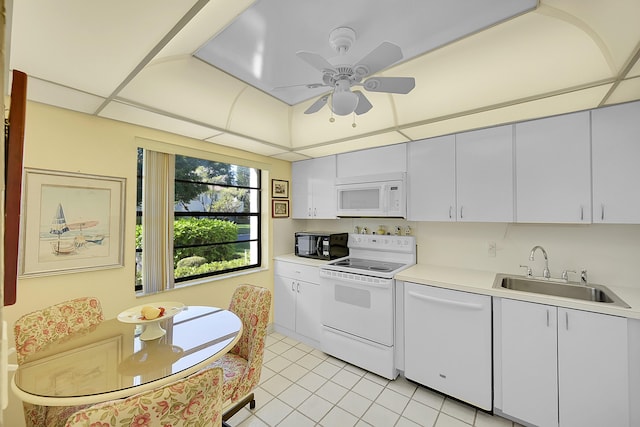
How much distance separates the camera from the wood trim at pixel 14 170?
66cm

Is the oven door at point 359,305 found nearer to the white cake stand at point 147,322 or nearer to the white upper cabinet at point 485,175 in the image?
the white upper cabinet at point 485,175

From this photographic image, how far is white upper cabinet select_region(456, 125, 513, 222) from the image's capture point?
7.65 ft

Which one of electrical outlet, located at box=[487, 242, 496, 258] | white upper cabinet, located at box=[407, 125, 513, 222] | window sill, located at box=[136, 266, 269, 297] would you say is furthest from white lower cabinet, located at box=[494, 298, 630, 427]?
window sill, located at box=[136, 266, 269, 297]

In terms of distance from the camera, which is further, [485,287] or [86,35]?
[485,287]

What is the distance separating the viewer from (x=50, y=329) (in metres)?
1.69

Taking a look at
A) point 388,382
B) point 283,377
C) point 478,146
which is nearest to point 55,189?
point 283,377

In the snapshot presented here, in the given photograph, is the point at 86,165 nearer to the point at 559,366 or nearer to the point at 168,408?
the point at 168,408

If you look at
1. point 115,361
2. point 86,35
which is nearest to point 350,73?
point 86,35

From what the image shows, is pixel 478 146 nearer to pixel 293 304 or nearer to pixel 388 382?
pixel 388 382

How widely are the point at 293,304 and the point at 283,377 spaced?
92 centimetres

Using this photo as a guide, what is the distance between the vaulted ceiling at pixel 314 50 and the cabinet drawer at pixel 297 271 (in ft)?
5.85

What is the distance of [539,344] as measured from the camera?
1.92 meters

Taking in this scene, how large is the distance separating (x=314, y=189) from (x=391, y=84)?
214 centimetres

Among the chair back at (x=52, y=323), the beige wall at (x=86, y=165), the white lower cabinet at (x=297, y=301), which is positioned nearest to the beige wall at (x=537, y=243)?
the white lower cabinet at (x=297, y=301)
